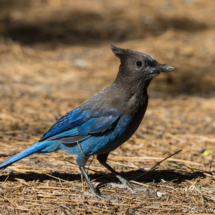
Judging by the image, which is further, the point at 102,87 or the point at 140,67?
the point at 102,87

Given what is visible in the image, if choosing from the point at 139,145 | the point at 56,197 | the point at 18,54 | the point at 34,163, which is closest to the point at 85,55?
the point at 18,54

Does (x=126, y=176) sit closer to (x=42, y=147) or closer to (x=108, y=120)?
(x=108, y=120)

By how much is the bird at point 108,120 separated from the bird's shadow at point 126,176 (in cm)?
18

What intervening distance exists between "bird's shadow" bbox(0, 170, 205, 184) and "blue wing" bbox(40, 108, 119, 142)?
42 cm

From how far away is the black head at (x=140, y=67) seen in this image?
338 centimetres

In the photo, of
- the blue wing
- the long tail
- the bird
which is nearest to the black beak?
the bird

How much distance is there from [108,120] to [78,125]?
357 mm

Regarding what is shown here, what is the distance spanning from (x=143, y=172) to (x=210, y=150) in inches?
44.9

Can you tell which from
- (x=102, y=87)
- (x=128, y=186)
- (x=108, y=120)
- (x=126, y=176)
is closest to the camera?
(x=108, y=120)

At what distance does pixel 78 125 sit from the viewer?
3.37m

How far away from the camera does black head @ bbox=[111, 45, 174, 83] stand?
3383 millimetres

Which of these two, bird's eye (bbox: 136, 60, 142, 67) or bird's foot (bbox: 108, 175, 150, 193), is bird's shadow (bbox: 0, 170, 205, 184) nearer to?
bird's foot (bbox: 108, 175, 150, 193)

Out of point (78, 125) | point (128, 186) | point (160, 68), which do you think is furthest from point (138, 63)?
point (128, 186)

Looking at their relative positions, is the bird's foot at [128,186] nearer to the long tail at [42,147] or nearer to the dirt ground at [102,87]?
the dirt ground at [102,87]
